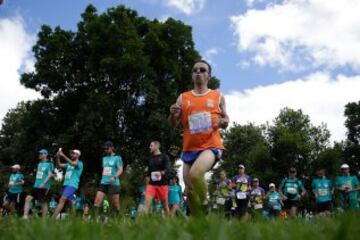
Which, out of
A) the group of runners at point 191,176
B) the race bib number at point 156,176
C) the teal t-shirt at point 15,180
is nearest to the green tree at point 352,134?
the group of runners at point 191,176

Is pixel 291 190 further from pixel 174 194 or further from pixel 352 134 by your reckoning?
pixel 352 134

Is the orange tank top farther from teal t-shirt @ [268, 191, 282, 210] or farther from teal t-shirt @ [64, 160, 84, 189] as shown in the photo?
teal t-shirt @ [268, 191, 282, 210]

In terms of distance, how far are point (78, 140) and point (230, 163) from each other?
1424 inches

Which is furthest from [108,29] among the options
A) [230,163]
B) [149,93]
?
[230,163]

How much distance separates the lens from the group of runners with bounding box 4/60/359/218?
5.41m

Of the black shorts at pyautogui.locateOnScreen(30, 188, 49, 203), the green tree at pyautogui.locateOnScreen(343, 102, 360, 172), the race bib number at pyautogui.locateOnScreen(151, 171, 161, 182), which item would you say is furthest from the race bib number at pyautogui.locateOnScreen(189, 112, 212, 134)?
the green tree at pyautogui.locateOnScreen(343, 102, 360, 172)

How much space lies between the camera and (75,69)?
28719 millimetres

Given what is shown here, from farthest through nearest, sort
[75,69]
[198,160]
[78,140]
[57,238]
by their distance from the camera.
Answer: [75,69] → [78,140] → [198,160] → [57,238]

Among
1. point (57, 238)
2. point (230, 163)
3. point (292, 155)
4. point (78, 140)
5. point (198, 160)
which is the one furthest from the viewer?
point (230, 163)

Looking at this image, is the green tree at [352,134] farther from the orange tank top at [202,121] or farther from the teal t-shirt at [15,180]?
the orange tank top at [202,121]

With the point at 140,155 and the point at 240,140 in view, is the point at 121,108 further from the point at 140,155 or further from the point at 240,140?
the point at 240,140

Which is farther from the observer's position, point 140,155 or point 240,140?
point 240,140

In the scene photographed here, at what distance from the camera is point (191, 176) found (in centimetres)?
223

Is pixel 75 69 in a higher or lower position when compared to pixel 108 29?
lower
